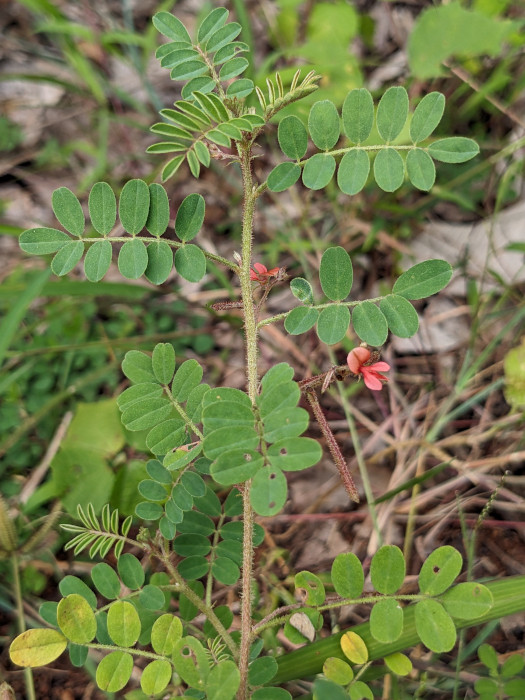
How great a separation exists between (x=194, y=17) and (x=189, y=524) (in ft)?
8.49

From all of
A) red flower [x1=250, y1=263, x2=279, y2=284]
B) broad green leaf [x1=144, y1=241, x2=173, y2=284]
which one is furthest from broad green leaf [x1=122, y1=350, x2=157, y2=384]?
red flower [x1=250, y1=263, x2=279, y2=284]

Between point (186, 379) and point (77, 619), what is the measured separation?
46 cm

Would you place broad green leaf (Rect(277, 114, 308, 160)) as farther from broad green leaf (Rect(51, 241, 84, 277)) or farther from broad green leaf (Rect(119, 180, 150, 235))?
broad green leaf (Rect(51, 241, 84, 277))

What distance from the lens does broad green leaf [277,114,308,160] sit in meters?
1.04

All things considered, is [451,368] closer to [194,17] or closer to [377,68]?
[377,68]

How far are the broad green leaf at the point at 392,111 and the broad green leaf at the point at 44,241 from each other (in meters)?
0.60

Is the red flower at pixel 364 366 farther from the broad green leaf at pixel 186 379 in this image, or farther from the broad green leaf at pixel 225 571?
the broad green leaf at pixel 225 571

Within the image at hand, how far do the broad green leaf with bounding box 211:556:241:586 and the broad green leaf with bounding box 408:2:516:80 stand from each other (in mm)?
1760

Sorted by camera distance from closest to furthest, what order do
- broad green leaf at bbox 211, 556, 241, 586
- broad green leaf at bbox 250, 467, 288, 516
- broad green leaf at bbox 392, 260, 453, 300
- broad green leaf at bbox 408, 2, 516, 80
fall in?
1. broad green leaf at bbox 250, 467, 288, 516
2. broad green leaf at bbox 392, 260, 453, 300
3. broad green leaf at bbox 211, 556, 241, 586
4. broad green leaf at bbox 408, 2, 516, 80

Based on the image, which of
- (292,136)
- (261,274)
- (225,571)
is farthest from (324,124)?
(225,571)

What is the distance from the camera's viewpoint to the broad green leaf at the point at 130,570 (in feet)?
3.96

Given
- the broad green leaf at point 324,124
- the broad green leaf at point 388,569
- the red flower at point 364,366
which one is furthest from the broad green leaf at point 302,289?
the broad green leaf at point 388,569

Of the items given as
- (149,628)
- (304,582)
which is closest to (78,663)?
(149,628)

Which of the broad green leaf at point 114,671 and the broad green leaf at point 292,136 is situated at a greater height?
the broad green leaf at point 292,136
